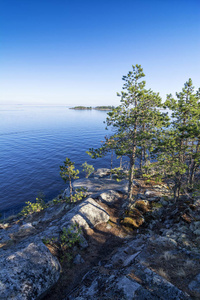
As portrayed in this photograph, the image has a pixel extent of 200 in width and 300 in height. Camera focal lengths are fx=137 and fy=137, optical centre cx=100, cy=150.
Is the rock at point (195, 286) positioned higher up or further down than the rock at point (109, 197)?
higher up

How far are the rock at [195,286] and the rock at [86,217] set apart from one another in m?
9.68

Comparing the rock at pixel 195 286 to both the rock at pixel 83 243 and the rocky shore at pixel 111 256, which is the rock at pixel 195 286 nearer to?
the rocky shore at pixel 111 256

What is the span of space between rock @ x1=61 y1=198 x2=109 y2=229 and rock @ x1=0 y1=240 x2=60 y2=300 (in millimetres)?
4509

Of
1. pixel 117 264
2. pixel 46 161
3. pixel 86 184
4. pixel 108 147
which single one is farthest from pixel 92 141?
pixel 117 264

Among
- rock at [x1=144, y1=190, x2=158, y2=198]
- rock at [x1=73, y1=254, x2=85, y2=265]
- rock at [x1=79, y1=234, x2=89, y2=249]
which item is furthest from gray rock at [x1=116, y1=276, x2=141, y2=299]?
rock at [x1=144, y1=190, x2=158, y2=198]

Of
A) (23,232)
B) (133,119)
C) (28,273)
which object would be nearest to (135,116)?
(133,119)

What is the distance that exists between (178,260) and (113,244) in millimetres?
6031

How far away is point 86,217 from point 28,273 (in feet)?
25.6

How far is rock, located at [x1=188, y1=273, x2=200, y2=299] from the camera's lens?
6424mm

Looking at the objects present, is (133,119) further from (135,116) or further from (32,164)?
(32,164)

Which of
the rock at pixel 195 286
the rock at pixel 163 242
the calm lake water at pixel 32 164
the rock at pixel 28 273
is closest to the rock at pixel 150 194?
the rock at pixel 163 242

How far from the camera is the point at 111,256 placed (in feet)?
36.4

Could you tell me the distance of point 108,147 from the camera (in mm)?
15609

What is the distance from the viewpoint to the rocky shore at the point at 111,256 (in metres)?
6.89
